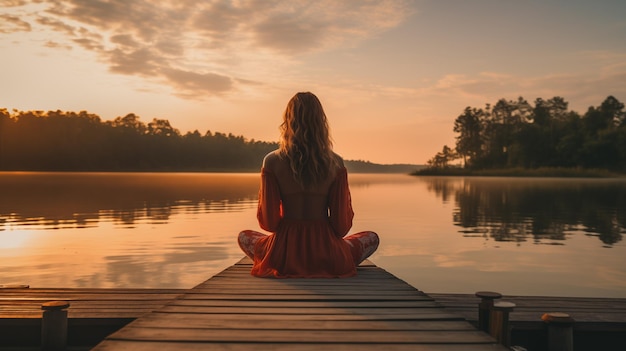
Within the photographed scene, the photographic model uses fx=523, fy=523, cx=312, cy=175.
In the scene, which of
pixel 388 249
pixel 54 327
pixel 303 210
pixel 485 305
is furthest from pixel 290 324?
pixel 388 249

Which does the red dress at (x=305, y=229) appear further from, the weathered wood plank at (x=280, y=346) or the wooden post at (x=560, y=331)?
the weathered wood plank at (x=280, y=346)

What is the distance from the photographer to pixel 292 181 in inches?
201

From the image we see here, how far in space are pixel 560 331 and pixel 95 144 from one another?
136321 millimetres

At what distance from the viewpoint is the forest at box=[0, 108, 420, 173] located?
123750mm

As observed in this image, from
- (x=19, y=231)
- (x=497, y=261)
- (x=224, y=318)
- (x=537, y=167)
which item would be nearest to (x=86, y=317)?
(x=224, y=318)

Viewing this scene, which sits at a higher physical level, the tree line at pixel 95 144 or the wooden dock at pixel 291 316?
the tree line at pixel 95 144

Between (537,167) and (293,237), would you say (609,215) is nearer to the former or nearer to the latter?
(293,237)

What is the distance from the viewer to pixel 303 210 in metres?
5.21

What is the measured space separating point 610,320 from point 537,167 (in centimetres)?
9515

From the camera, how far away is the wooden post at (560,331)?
4438 mm

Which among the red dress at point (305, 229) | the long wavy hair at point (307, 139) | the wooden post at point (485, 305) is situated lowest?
the wooden post at point (485, 305)

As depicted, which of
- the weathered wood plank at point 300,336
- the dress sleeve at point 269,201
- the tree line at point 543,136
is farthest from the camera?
the tree line at point 543,136

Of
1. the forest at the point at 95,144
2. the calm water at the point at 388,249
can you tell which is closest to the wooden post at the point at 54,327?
the calm water at the point at 388,249

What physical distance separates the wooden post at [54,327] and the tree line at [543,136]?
92.0m
